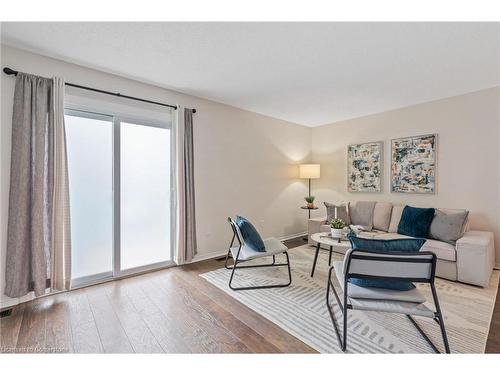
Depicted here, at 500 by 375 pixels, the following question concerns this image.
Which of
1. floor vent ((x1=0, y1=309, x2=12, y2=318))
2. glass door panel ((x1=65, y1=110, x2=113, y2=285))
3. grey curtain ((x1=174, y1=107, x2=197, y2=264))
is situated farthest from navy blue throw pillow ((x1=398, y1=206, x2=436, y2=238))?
floor vent ((x1=0, y1=309, x2=12, y2=318))

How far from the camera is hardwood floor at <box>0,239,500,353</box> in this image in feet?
5.47

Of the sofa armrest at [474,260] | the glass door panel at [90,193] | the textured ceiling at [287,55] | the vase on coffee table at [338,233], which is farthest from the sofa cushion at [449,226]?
the glass door panel at [90,193]

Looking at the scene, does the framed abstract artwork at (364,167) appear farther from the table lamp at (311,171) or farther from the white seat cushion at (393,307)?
the white seat cushion at (393,307)

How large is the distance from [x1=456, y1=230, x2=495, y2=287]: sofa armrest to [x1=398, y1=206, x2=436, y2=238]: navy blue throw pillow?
1.41 feet

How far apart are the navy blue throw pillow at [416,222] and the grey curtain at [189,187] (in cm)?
307

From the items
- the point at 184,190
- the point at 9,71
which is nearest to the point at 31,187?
the point at 9,71

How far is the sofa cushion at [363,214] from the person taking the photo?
391 cm

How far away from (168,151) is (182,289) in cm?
187

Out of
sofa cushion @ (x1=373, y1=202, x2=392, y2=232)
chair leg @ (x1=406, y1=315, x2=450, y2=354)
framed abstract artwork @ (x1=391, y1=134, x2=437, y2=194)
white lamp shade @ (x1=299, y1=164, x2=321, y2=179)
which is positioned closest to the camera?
chair leg @ (x1=406, y1=315, x2=450, y2=354)

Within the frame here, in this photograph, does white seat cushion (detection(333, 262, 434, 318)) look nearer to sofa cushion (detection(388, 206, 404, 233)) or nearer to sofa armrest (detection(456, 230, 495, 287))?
sofa armrest (detection(456, 230, 495, 287))

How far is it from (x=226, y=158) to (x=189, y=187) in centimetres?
87
